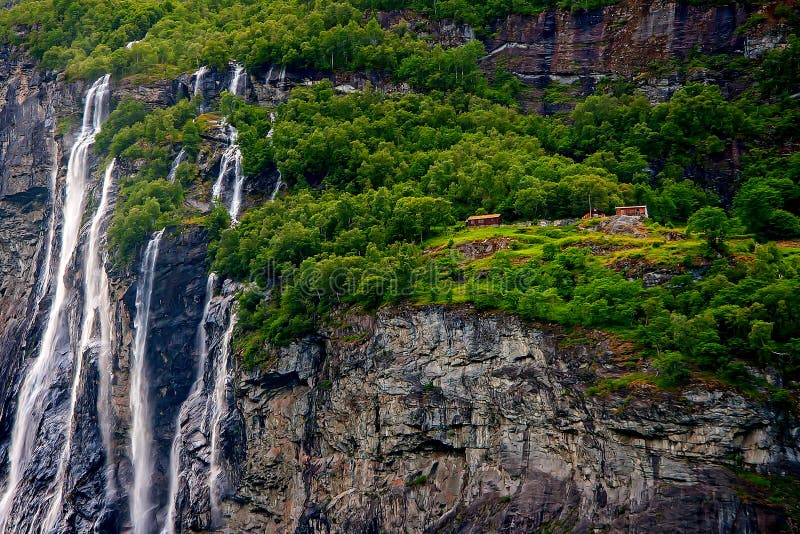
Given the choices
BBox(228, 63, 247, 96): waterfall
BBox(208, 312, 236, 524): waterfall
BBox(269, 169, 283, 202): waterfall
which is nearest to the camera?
BBox(208, 312, 236, 524): waterfall

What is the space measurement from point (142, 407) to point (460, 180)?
31.7m

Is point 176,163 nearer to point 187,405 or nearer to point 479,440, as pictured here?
point 187,405

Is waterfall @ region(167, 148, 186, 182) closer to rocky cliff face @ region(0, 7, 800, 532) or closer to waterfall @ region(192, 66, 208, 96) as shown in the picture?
rocky cliff face @ region(0, 7, 800, 532)

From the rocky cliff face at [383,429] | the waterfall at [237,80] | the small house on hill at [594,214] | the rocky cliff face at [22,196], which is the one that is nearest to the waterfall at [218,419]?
Result: the rocky cliff face at [383,429]

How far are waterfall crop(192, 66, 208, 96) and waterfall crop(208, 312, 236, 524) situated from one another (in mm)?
38876

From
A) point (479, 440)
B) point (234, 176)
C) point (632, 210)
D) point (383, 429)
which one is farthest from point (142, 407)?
point (632, 210)

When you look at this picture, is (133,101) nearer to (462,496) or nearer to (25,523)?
(25,523)

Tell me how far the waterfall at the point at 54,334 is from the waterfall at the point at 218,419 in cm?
1803

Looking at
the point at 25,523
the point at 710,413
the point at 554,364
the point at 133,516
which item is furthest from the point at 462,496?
the point at 25,523

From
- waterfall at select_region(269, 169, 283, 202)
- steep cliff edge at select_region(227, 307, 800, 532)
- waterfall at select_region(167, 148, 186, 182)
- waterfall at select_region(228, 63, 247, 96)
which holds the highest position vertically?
waterfall at select_region(228, 63, 247, 96)

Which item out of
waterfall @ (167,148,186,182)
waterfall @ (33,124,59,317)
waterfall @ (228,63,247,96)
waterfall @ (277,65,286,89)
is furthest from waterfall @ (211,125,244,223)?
waterfall @ (33,124,59,317)

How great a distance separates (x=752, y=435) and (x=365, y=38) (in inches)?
2774

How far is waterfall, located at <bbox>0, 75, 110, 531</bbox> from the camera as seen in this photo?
81750mm

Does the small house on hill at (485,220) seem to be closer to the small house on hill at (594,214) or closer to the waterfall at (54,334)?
the small house on hill at (594,214)
